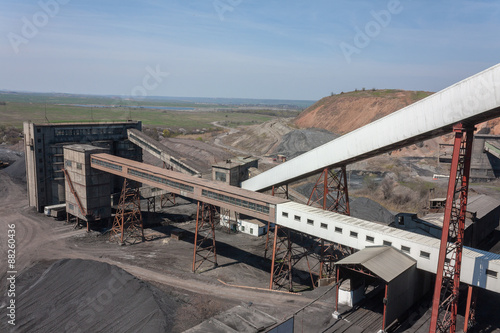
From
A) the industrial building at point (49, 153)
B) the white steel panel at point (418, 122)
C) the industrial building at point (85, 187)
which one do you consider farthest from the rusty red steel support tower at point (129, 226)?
the white steel panel at point (418, 122)

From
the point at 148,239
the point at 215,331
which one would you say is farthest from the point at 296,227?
the point at 148,239

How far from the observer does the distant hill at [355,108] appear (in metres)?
108

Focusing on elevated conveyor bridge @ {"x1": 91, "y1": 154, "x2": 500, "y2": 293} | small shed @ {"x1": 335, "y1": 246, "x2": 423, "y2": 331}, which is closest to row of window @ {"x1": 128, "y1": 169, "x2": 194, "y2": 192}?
elevated conveyor bridge @ {"x1": 91, "y1": 154, "x2": 500, "y2": 293}

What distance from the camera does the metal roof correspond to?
1959cm

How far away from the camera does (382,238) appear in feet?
75.7

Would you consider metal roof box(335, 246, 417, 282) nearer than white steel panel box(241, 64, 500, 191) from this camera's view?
No

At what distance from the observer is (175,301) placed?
25219 millimetres

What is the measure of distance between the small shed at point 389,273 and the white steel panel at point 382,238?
75 cm

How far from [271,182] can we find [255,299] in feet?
35.0

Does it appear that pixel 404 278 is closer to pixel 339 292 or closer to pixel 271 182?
pixel 339 292

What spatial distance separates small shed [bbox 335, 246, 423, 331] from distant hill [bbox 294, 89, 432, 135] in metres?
86.9

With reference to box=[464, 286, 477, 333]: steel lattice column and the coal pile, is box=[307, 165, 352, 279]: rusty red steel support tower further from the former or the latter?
the coal pile

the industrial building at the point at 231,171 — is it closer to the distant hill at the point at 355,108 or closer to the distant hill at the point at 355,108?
the distant hill at the point at 355,108

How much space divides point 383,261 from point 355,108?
334 ft
